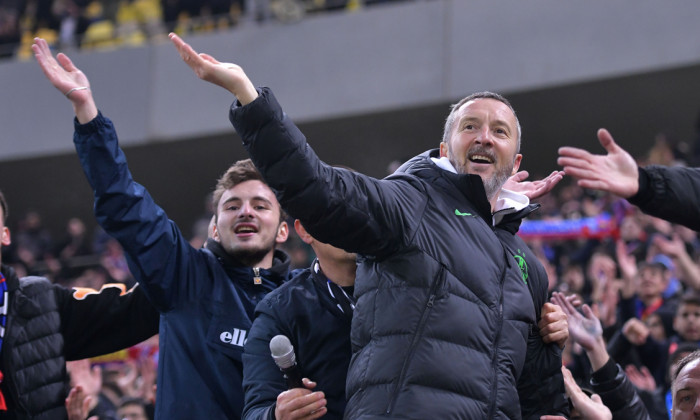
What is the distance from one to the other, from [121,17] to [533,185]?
12020 millimetres

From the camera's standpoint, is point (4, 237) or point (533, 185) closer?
point (533, 185)

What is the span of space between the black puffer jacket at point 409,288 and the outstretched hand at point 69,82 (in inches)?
37.5

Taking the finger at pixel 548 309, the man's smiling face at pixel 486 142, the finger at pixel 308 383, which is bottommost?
the finger at pixel 308 383

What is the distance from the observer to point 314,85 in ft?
41.0

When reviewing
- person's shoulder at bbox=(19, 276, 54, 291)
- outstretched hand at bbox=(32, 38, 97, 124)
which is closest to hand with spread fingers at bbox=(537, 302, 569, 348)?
outstretched hand at bbox=(32, 38, 97, 124)

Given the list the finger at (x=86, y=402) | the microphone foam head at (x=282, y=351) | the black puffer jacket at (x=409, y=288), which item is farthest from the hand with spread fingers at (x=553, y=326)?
the finger at (x=86, y=402)

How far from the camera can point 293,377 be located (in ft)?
9.21

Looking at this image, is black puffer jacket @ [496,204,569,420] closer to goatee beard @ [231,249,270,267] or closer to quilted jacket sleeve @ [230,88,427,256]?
quilted jacket sleeve @ [230,88,427,256]

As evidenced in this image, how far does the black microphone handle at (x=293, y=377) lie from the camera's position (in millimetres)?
2784

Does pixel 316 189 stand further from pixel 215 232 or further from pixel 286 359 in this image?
pixel 215 232

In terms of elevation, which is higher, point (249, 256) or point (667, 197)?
point (667, 197)

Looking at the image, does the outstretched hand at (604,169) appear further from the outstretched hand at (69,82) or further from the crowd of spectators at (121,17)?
the crowd of spectators at (121,17)

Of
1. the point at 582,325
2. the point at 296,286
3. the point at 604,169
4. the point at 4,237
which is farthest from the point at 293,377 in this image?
the point at 4,237

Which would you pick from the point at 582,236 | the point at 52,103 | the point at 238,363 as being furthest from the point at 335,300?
the point at 52,103
